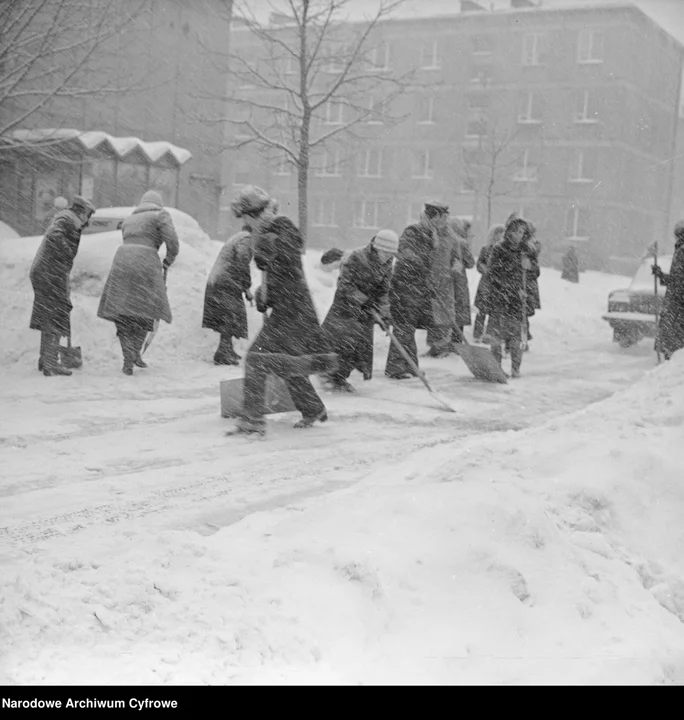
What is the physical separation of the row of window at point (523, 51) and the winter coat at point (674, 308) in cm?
3103

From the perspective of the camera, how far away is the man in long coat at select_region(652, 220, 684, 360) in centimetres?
1190

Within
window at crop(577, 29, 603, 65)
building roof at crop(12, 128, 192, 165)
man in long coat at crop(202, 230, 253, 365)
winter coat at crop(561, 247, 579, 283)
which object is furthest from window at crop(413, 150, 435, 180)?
man in long coat at crop(202, 230, 253, 365)

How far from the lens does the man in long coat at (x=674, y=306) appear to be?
39.0ft

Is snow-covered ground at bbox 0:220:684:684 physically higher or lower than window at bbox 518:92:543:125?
lower

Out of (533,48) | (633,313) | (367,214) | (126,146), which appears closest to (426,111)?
(367,214)

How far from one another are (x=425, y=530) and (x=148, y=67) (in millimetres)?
27010

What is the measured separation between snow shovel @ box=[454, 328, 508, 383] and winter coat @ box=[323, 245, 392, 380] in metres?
1.41

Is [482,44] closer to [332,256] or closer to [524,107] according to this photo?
[524,107]

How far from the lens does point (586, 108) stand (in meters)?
45.2

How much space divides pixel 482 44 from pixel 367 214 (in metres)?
9.42

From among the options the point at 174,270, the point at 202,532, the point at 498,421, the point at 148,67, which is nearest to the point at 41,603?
the point at 202,532

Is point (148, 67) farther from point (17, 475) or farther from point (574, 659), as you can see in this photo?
point (574, 659)

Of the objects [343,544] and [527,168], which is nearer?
[343,544]

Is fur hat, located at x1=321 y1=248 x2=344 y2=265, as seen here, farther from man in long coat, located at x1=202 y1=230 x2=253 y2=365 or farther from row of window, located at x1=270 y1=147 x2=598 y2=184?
row of window, located at x1=270 y1=147 x2=598 y2=184
